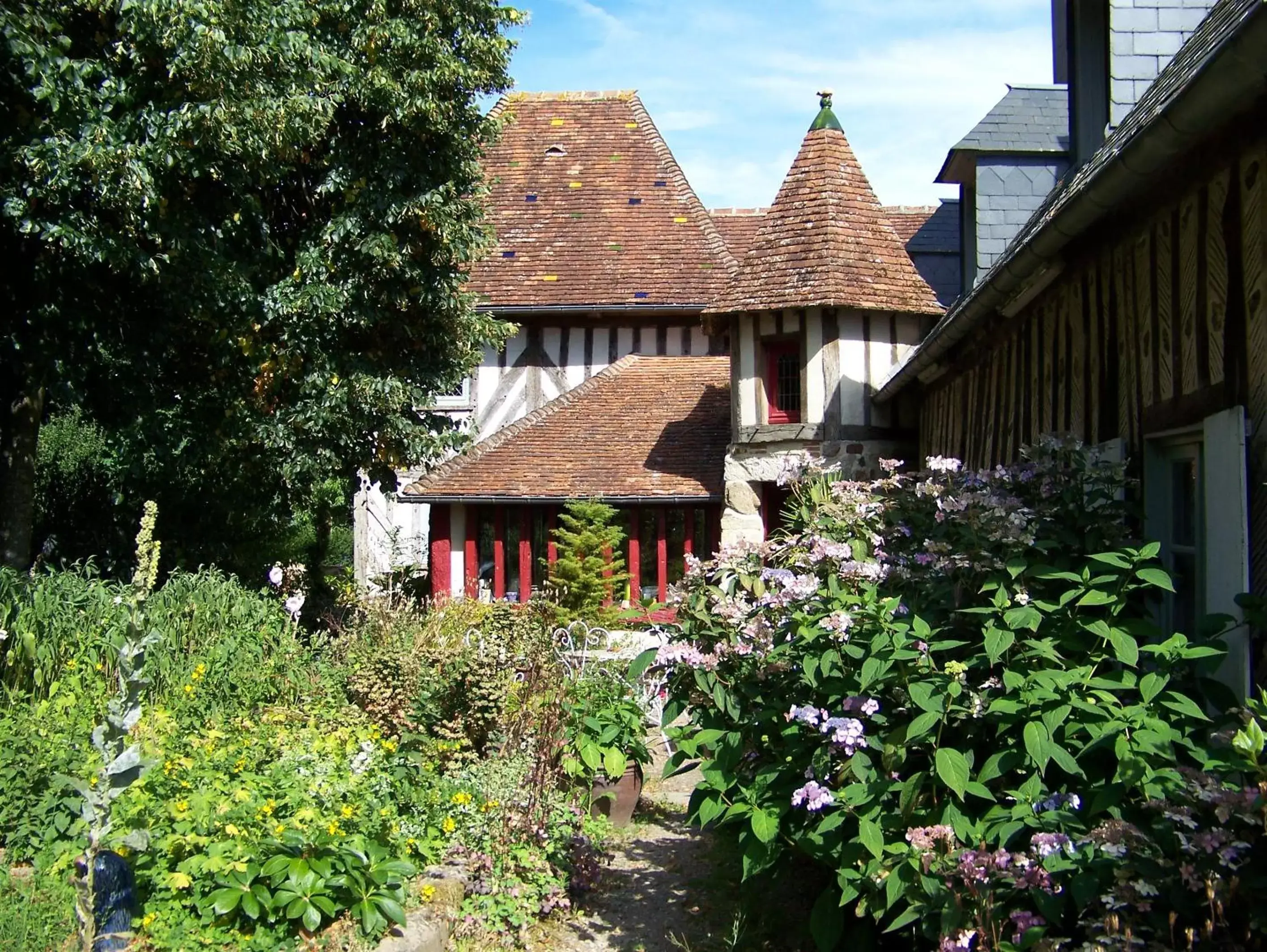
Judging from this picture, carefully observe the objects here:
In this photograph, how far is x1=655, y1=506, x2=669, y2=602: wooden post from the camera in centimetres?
1486

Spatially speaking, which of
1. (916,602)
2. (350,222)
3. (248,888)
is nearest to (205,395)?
(350,222)

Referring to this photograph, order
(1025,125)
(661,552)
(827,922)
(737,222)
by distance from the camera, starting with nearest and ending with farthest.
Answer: (827,922) → (1025,125) → (661,552) → (737,222)

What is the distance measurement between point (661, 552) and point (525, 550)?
1.83 metres

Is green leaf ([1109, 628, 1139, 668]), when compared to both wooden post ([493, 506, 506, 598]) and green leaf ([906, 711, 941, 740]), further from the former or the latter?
wooden post ([493, 506, 506, 598])

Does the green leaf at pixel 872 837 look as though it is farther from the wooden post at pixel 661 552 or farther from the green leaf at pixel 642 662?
the wooden post at pixel 661 552

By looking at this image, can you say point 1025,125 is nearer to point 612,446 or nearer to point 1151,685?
point 1151,685

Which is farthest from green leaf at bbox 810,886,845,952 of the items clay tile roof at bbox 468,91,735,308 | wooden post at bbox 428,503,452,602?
clay tile roof at bbox 468,91,735,308

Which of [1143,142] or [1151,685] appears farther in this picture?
[1143,142]

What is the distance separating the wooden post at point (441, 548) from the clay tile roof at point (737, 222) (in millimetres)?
7968

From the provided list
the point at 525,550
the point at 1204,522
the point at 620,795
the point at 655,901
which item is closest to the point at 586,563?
the point at 525,550

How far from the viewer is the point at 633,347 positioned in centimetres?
1736

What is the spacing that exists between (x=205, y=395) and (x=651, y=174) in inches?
407

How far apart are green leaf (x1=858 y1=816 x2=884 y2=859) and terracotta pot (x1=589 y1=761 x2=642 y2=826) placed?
10.2 ft

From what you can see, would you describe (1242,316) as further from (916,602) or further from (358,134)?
(358,134)
